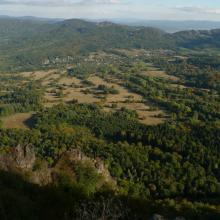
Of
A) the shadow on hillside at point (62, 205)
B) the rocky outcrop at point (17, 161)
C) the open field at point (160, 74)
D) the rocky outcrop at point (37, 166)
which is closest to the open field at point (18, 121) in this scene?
the rocky outcrop at point (37, 166)

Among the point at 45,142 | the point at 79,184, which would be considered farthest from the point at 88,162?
the point at 45,142

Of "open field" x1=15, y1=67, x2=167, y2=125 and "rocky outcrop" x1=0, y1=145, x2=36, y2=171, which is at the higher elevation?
"rocky outcrop" x1=0, y1=145, x2=36, y2=171

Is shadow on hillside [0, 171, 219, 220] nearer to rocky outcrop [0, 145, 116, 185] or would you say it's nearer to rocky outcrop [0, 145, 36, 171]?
rocky outcrop [0, 145, 116, 185]

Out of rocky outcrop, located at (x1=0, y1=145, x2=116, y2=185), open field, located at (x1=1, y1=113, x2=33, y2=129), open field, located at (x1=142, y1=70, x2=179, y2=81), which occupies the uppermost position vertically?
rocky outcrop, located at (x1=0, y1=145, x2=116, y2=185)

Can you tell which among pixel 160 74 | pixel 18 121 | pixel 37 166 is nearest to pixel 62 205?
pixel 37 166

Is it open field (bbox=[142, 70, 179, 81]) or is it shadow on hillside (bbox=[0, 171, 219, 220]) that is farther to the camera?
open field (bbox=[142, 70, 179, 81])

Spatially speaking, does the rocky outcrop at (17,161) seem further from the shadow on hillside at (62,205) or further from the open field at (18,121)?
the open field at (18,121)

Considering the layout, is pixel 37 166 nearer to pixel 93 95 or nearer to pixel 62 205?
pixel 62 205

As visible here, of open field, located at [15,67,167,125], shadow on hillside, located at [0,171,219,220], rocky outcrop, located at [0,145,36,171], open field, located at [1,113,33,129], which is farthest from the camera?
open field, located at [15,67,167,125]

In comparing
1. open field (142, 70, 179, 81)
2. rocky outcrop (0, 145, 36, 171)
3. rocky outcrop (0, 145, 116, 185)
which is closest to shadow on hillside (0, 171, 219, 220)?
rocky outcrop (0, 145, 116, 185)
